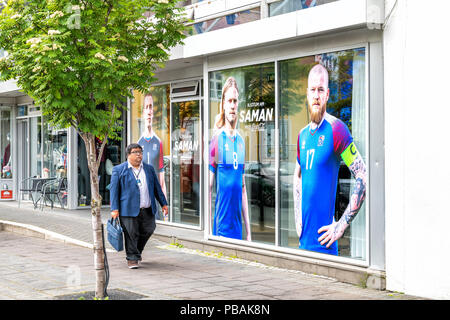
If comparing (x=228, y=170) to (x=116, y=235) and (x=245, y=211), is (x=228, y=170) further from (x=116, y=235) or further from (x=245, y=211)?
(x=116, y=235)

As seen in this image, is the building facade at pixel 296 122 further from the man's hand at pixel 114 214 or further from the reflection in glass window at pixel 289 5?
the man's hand at pixel 114 214

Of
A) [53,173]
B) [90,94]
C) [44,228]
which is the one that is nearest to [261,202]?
[90,94]

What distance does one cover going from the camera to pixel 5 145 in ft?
70.3

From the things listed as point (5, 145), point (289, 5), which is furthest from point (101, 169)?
point (289, 5)

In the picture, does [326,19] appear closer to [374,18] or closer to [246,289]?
[374,18]

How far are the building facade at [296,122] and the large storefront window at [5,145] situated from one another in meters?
A: 8.60

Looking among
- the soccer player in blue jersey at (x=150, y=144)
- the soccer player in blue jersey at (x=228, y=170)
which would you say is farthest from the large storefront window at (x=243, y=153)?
the soccer player in blue jersey at (x=150, y=144)

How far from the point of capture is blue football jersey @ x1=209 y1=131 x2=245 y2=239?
10625 mm

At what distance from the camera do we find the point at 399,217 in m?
7.42

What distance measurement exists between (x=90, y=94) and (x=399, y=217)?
4.01 m

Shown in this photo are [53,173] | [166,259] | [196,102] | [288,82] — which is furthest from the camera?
[53,173]

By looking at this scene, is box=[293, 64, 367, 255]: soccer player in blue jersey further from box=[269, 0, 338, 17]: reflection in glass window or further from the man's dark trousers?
the man's dark trousers

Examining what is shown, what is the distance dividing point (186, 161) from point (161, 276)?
4.57 meters

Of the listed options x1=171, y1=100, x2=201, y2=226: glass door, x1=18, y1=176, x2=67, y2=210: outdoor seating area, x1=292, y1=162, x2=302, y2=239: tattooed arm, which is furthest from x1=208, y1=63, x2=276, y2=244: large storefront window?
x1=18, y1=176, x2=67, y2=210: outdoor seating area
